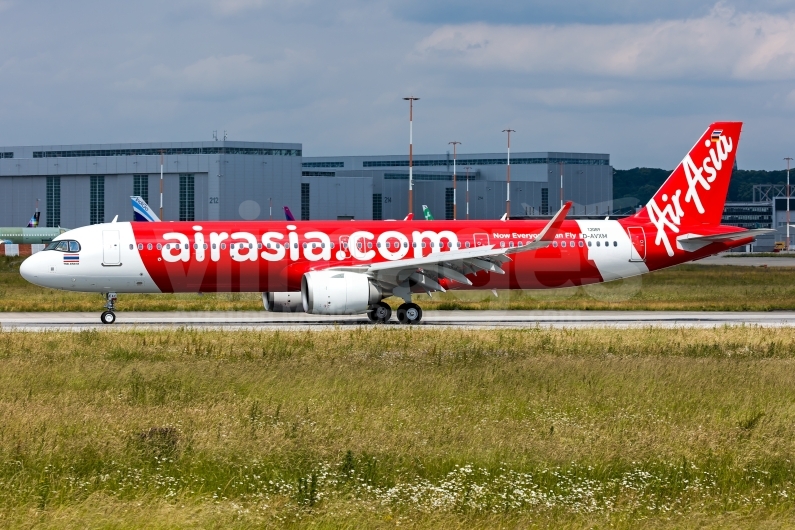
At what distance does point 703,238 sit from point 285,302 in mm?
13669

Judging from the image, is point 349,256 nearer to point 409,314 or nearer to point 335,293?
point 409,314

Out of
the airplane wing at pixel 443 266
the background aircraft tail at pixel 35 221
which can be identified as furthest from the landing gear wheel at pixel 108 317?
the background aircraft tail at pixel 35 221

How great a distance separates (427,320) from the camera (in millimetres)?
34875

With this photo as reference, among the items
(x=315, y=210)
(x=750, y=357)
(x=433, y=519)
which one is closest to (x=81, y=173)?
(x=315, y=210)

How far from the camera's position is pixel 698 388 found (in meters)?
17.9

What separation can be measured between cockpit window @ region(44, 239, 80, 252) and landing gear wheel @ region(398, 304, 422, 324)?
402 inches

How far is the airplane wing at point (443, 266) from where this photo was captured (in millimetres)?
31703

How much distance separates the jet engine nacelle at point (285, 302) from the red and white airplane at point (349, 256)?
0.10 feet

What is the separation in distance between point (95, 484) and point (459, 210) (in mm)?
135396

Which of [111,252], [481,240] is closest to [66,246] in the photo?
[111,252]

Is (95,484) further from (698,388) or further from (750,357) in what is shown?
(750,357)

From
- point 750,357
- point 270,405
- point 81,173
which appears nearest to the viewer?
point 270,405

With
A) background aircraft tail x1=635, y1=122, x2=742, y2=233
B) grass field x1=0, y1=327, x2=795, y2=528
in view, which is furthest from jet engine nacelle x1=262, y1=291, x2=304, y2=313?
background aircraft tail x1=635, y1=122, x2=742, y2=233

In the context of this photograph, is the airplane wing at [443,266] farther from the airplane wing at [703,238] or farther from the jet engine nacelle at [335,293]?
the airplane wing at [703,238]
